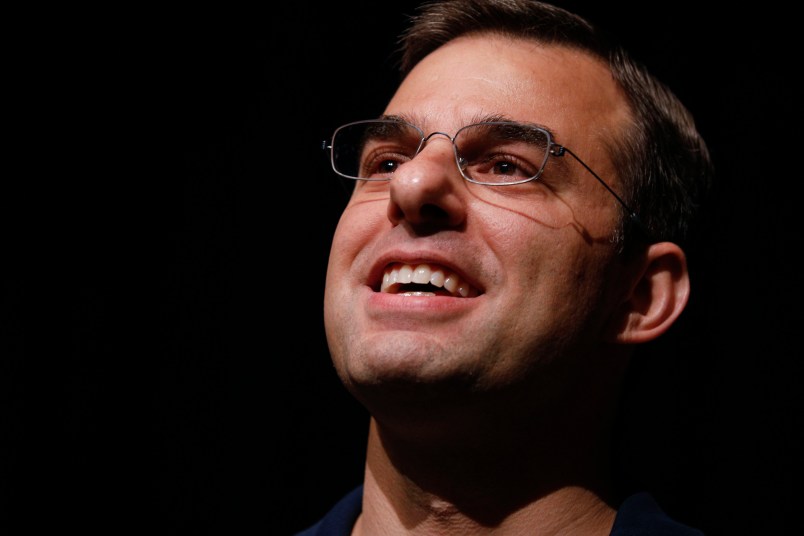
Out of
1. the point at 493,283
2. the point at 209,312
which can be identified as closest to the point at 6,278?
the point at 209,312

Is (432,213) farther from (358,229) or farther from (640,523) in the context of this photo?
(640,523)

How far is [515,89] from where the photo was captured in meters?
1.57

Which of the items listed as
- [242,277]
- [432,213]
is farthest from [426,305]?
[242,277]

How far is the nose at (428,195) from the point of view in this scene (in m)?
1.41

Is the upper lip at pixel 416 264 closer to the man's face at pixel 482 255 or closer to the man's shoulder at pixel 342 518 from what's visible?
the man's face at pixel 482 255

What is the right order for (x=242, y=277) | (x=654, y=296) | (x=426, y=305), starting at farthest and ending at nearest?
(x=242, y=277)
(x=654, y=296)
(x=426, y=305)

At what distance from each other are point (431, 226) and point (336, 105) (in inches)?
43.5

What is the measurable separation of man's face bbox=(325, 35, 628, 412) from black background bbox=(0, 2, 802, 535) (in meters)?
0.72

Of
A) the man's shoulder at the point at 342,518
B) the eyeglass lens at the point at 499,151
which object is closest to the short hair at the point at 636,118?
the eyeglass lens at the point at 499,151

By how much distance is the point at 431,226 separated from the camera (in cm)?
143

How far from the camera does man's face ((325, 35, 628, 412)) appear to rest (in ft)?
4.49

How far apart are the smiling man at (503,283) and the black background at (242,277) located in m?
0.55

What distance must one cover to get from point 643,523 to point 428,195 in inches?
27.8

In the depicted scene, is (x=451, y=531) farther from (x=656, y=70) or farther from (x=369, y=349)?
(x=656, y=70)
